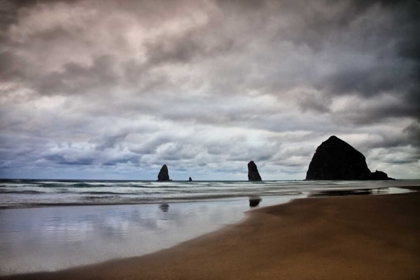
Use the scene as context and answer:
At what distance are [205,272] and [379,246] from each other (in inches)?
157

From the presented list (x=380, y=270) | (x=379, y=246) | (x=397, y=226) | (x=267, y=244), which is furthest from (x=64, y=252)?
(x=397, y=226)

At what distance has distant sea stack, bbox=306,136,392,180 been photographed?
13962cm

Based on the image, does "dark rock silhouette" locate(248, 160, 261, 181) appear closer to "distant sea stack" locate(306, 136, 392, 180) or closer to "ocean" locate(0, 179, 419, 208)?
"distant sea stack" locate(306, 136, 392, 180)

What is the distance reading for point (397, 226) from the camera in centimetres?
780

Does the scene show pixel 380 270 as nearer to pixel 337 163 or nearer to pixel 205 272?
pixel 205 272

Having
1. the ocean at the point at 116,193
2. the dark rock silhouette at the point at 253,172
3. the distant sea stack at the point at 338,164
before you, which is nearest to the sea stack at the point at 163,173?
the dark rock silhouette at the point at 253,172

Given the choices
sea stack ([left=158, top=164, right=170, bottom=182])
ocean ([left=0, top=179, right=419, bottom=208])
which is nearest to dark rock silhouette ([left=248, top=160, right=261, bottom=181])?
sea stack ([left=158, top=164, right=170, bottom=182])

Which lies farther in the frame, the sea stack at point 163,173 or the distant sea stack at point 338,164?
the distant sea stack at point 338,164

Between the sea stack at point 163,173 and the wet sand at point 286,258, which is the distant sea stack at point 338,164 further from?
the wet sand at point 286,258

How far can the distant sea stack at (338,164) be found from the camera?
140 metres

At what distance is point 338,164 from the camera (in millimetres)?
143750

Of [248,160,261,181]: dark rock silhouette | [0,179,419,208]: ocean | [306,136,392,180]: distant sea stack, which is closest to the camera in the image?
[0,179,419,208]: ocean

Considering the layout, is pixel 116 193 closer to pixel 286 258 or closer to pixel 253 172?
pixel 286 258

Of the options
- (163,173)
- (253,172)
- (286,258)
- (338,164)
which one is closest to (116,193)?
(286,258)
